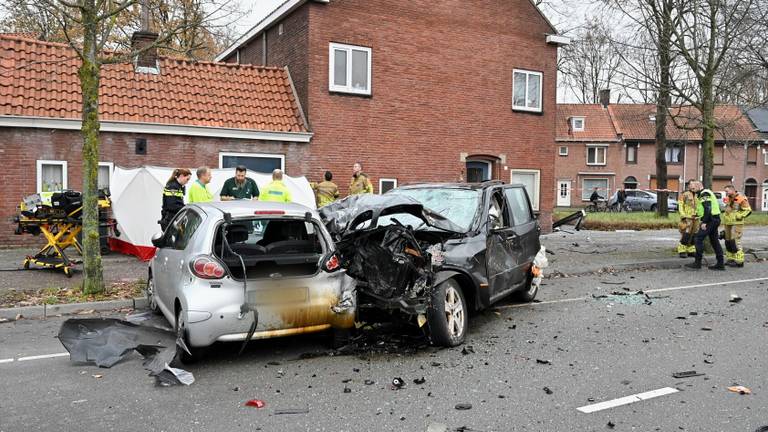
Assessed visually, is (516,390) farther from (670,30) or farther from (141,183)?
(670,30)

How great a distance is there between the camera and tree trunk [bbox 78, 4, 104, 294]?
8.56m

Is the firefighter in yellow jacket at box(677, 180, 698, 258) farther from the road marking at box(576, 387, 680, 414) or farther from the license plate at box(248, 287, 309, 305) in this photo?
the license plate at box(248, 287, 309, 305)

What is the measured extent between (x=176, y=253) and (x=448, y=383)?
3029mm

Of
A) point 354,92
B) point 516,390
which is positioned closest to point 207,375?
point 516,390

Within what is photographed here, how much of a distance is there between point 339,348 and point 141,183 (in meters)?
7.46

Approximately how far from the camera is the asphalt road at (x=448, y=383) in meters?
4.28

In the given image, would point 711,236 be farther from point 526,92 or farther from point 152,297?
point 152,297

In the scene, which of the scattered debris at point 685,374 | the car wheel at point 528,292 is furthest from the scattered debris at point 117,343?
the car wheel at point 528,292

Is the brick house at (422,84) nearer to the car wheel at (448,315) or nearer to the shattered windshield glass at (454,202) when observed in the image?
the shattered windshield glass at (454,202)

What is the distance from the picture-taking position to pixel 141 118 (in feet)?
46.8

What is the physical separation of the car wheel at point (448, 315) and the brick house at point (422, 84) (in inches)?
409

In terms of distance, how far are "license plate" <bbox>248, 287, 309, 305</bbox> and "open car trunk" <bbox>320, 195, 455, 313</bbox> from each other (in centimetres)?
69

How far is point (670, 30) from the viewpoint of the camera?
14445 mm

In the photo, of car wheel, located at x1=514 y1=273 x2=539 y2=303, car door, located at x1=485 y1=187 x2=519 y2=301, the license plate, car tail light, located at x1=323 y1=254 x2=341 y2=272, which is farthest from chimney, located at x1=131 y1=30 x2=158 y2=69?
the license plate
